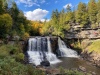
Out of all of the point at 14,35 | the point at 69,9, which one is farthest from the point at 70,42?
the point at 14,35

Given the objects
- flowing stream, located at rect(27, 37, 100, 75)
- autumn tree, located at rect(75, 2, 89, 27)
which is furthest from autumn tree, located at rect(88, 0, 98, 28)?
flowing stream, located at rect(27, 37, 100, 75)

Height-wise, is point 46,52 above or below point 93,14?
below

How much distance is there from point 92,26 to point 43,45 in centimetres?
1818

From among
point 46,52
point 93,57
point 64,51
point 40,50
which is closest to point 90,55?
point 93,57

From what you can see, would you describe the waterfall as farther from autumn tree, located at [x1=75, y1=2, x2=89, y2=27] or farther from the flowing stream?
autumn tree, located at [x1=75, y1=2, x2=89, y2=27]

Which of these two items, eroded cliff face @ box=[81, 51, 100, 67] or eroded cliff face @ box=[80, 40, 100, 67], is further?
eroded cliff face @ box=[80, 40, 100, 67]

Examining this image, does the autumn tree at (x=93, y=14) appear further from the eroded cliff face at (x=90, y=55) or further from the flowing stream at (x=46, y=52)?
the flowing stream at (x=46, y=52)

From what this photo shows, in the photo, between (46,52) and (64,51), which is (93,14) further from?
(46,52)

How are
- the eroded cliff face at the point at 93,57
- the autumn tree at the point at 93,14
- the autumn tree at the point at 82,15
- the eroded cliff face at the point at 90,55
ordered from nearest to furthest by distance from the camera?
1. the eroded cliff face at the point at 93,57
2. the eroded cliff face at the point at 90,55
3. the autumn tree at the point at 93,14
4. the autumn tree at the point at 82,15

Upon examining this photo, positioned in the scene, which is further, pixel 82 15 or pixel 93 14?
pixel 82 15

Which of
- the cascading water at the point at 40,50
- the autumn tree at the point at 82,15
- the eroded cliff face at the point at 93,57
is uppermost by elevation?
the autumn tree at the point at 82,15

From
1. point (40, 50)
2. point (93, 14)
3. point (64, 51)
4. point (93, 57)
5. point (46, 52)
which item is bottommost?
point (93, 57)

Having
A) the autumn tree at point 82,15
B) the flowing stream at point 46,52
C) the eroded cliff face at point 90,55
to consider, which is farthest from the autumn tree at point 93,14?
the flowing stream at point 46,52

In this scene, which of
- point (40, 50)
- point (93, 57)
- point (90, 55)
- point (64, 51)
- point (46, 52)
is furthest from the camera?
point (64, 51)
